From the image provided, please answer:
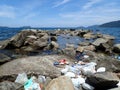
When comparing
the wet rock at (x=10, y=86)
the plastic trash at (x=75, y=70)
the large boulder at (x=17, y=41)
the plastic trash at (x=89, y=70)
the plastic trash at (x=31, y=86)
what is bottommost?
the large boulder at (x=17, y=41)

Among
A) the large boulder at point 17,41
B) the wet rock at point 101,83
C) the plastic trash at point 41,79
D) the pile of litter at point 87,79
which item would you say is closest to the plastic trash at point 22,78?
the plastic trash at point 41,79

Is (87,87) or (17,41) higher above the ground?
(87,87)

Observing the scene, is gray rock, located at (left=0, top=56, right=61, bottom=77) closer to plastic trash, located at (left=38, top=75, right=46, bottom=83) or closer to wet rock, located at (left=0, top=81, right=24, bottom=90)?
plastic trash, located at (left=38, top=75, right=46, bottom=83)

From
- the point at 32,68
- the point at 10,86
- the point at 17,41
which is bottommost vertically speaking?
the point at 17,41

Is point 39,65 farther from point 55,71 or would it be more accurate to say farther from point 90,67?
point 90,67

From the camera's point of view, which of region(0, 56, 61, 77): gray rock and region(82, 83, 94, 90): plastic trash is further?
region(0, 56, 61, 77): gray rock

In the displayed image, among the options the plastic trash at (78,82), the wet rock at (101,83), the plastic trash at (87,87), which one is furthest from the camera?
the plastic trash at (78,82)

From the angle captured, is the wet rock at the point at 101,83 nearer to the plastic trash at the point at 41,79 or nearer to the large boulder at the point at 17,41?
the plastic trash at the point at 41,79

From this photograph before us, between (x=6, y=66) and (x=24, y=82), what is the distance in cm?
231

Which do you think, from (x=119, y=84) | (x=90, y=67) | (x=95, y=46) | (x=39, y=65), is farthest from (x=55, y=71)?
(x=95, y=46)

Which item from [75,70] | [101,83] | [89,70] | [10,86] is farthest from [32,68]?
[101,83]

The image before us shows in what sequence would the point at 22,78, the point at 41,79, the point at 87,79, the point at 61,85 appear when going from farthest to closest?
the point at 41,79, the point at 22,78, the point at 87,79, the point at 61,85

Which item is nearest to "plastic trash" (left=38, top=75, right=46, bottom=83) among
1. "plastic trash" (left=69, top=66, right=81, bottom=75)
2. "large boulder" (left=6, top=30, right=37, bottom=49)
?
"plastic trash" (left=69, top=66, right=81, bottom=75)

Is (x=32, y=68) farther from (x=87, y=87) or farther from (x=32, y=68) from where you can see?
(x=87, y=87)
